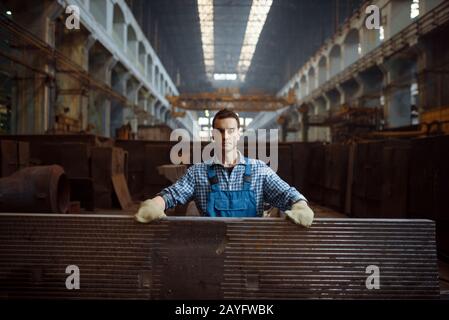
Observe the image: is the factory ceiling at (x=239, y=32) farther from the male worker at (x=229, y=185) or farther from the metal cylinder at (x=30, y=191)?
the male worker at (x=229, y=185)

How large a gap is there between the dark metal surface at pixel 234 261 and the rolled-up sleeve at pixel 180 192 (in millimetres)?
400

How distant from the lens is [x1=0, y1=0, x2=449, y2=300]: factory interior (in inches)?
92.4

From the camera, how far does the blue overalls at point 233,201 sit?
2797mm

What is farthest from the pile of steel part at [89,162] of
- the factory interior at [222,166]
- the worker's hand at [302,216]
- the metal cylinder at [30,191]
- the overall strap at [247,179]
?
the worker's hand at [302,216]

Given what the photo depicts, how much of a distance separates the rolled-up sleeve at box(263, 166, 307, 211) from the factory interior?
0.06 metres

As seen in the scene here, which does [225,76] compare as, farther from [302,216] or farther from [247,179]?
[302,216]

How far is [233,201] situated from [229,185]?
0.16 metres

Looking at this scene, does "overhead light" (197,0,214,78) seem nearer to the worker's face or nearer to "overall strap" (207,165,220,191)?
the worker's face

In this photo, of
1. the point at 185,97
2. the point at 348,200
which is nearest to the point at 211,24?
the point at 185,97

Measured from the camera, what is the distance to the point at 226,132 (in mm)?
2906

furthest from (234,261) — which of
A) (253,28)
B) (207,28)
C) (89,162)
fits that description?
(207,28)

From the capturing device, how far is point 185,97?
70.2 ft

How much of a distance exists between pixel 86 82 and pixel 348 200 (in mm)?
11619
